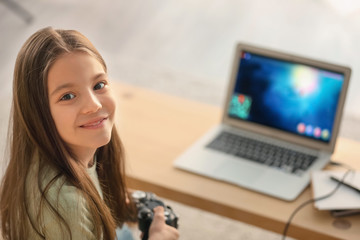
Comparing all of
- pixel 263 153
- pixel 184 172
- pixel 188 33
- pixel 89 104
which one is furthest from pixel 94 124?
pixel 188 33

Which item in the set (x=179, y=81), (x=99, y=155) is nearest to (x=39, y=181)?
(x=99, y=155)

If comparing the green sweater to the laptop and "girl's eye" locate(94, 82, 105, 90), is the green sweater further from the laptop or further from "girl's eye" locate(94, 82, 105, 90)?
the laptop

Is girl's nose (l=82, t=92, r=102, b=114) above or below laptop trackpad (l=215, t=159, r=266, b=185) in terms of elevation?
above

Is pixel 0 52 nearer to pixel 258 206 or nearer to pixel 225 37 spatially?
pixel 225 37

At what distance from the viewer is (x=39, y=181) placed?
1259 mm

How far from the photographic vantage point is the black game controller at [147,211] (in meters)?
1.51

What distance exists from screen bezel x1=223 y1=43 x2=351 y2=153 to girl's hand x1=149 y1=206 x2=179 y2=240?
1.87 ft

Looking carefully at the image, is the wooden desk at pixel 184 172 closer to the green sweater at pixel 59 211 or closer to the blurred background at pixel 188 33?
the green sweater at pixel 59 211

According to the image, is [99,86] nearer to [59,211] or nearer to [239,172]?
[59,211]

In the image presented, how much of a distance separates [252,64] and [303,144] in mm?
304

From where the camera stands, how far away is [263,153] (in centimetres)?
186

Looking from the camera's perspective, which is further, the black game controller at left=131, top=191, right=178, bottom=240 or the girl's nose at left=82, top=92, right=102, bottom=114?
the black game controller at left=131, top=191, right=178, bottom=240

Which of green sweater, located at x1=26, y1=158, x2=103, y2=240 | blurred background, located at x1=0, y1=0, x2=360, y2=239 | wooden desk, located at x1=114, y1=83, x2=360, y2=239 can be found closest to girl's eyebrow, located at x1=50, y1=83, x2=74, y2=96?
green sweater, located at x1=26, y1=158, x2=103, y2=240

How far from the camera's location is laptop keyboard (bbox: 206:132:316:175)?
180 cm
